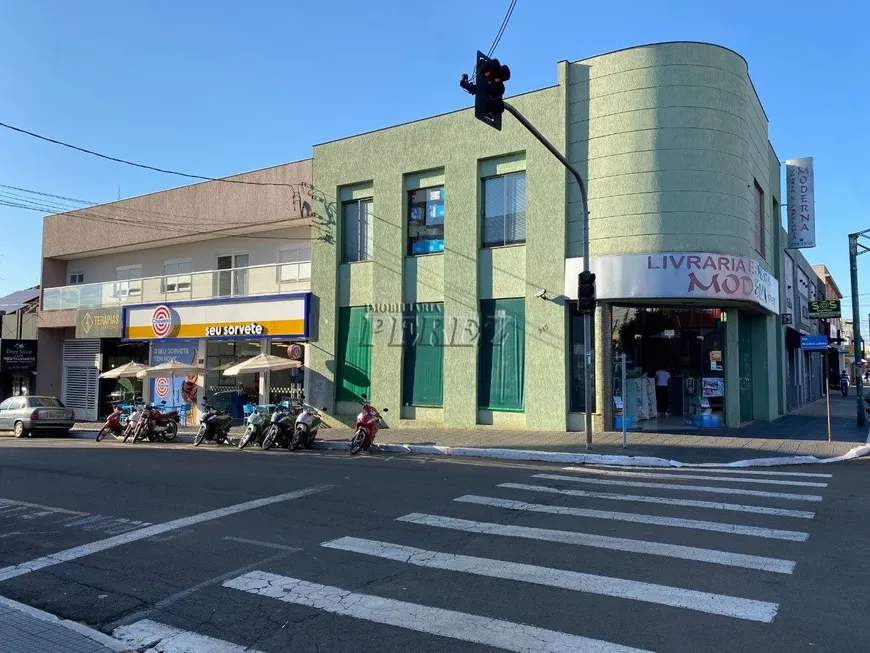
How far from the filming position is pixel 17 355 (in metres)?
30.4

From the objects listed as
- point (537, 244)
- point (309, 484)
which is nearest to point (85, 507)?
point (309, 484)

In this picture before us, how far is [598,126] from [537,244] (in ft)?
11.3

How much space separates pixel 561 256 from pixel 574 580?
13.1 metres

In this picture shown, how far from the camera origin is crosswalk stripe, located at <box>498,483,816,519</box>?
8.75m

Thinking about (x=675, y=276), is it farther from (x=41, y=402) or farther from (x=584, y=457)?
(x=41, y=402)

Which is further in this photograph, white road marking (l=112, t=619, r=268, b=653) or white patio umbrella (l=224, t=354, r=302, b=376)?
white patio umbrella (l=224, t=354, r=302, b=376)

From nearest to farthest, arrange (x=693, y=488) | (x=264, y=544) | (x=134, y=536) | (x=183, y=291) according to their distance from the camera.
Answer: (x=264, y=544)
(x=134, y=536)
(x=693, y=488)
(x=183, y=291)

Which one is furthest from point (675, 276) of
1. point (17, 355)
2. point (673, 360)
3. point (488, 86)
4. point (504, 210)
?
point (17, 355)

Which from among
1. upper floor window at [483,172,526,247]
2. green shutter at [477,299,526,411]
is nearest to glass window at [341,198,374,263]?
upper floor window at [483,172,526,247]

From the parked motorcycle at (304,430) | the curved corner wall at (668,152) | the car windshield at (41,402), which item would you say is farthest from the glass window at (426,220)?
the car windshield at (41,402)

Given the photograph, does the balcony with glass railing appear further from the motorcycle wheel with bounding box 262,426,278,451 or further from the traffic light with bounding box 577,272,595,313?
the traffic light with bounding box 577,272,595,313

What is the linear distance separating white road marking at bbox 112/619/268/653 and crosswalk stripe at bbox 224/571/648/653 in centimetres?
84

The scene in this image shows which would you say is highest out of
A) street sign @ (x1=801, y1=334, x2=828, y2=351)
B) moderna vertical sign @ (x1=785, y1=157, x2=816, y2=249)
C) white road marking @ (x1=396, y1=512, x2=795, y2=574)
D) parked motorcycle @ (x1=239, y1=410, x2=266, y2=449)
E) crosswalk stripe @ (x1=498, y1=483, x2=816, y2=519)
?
moderna vertical sign @ (x1=785, y1=157, x2=816, y2=249)

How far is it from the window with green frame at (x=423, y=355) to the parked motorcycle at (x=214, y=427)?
529 centimetres
